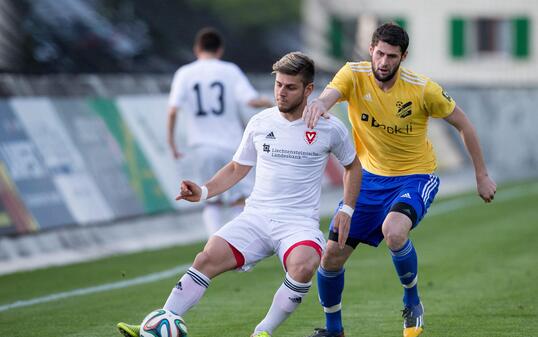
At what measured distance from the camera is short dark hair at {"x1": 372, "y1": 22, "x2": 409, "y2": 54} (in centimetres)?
812

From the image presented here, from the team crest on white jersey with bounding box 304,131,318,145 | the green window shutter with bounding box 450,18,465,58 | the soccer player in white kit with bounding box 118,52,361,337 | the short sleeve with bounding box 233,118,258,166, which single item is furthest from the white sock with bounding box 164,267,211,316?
the green window shutter with bounding box 450,18,465,58

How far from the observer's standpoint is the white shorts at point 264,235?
24.6 feet

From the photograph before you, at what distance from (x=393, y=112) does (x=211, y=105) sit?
4814 millimetres

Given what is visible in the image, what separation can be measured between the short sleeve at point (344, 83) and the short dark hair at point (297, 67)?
773 millimetres

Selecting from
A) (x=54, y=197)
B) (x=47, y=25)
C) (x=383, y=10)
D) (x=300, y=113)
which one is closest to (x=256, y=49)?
(x=47, y=25)

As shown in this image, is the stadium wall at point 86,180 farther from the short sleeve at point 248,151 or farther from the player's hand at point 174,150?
the short sleeve at point 248,151

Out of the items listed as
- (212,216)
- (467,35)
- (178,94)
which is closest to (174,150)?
(178,94)

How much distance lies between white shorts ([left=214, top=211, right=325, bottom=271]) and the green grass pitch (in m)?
1.08

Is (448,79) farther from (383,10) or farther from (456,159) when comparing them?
(456,159)

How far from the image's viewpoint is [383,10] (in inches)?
1954

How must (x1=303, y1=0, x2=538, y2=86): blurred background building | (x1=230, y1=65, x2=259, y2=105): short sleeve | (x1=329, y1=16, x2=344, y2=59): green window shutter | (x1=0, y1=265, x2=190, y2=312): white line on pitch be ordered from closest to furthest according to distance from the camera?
(x1=0, y1=265, x2=190, y2=312): white line on pitch → (x1=230, y1=65, x2=259, y2=105): short sleeve → (x1=329, y1=16, x2=344, y2=59): green window shutter → (x1=303, y1=0, x2=538, y2=86): blurred background building

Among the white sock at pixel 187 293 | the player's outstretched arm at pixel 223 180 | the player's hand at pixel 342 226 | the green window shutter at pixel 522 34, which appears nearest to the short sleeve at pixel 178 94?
the player's outstretched arm at pixel 223 180

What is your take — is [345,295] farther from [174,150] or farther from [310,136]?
[310,136]

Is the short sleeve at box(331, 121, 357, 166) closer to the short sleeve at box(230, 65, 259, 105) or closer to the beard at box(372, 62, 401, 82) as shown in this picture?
the beard at box(372, 62, 401, 82)
